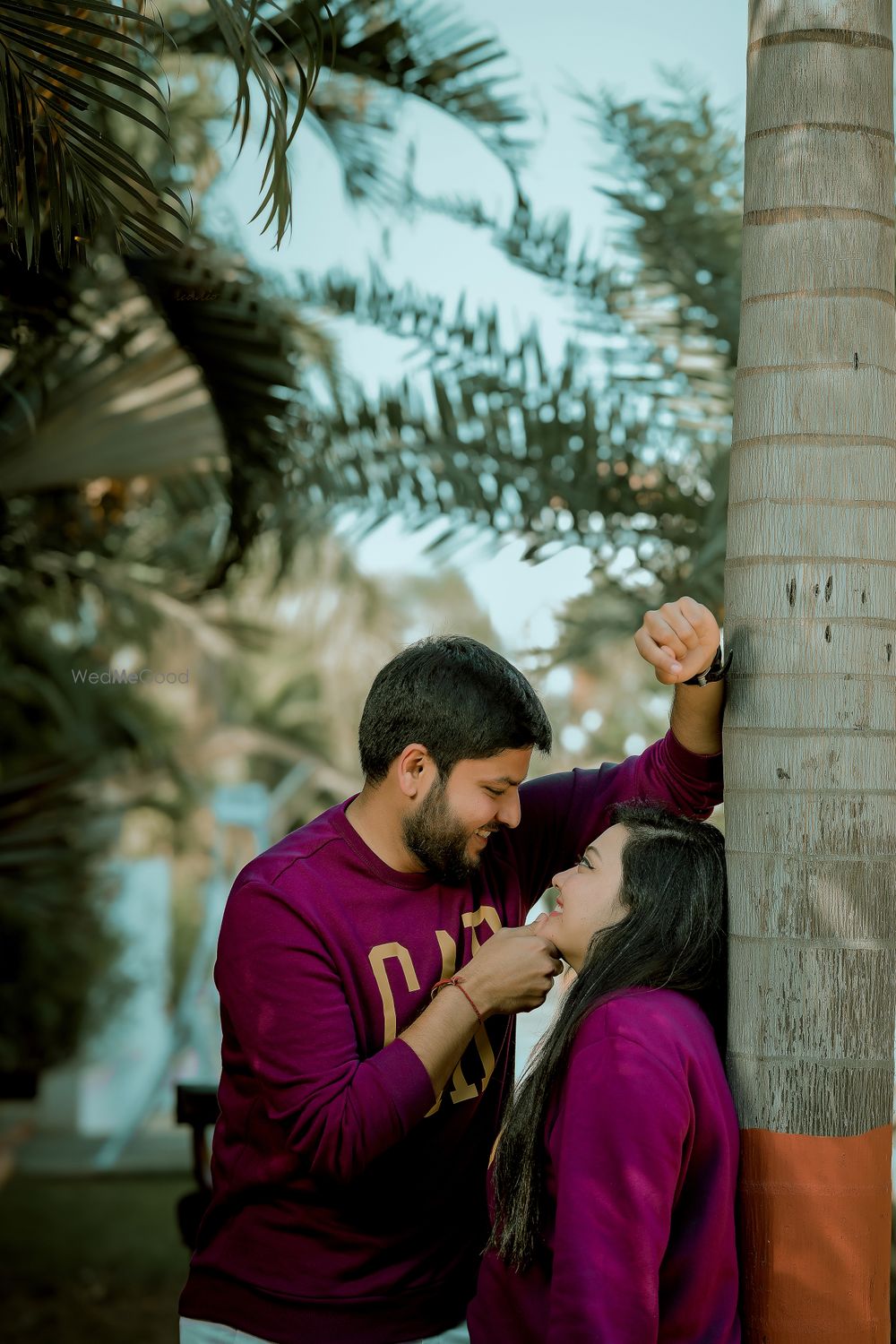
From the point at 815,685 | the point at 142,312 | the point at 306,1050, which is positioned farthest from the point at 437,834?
the point at 142,312

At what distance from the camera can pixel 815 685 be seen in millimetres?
2033

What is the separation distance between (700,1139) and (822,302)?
1.23 meters

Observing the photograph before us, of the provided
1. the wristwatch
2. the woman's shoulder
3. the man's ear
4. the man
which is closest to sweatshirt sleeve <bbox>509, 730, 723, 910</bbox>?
the man

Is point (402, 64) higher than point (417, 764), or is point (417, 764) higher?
point (402, 64)

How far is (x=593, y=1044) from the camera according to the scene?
1842mm

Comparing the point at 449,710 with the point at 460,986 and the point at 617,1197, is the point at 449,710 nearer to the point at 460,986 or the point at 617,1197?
the point at 460,986

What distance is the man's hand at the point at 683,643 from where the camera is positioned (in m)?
2.08

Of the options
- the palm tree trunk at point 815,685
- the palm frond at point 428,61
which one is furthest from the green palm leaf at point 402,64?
the palm tree trunk at point 815,685

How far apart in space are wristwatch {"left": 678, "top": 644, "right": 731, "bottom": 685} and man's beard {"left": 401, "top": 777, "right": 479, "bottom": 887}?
507mm

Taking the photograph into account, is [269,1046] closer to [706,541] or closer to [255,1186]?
[255,1186]

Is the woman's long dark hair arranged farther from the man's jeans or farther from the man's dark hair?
the man's jeans

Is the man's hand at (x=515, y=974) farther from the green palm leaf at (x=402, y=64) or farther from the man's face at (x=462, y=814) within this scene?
the green palm leaf at (x=402, y=64)

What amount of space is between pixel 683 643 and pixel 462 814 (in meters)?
0.55

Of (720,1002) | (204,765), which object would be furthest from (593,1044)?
(204,765)
